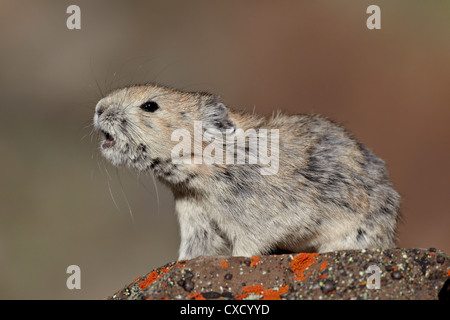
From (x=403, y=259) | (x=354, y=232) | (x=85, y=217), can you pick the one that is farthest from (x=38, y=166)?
(x=403, y=259)

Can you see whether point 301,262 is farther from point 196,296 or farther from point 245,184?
point 245,184

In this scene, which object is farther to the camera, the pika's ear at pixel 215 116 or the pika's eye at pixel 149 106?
the pika's ear at pixel 215 116

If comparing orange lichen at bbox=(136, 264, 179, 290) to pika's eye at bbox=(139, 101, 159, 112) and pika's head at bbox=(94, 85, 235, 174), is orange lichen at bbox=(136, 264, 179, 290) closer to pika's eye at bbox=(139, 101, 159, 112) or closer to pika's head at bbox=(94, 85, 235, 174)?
pika's head at bbox=(94, 85, 235, 174)

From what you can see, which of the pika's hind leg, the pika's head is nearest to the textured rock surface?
the pika's hind leg

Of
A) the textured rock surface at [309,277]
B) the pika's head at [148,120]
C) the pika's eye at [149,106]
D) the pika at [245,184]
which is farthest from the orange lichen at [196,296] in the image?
the pika's eye at [149,106]

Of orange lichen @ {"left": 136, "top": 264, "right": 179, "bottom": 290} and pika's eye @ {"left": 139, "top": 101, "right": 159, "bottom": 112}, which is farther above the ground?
pika's eye @ {"left": 139, "top": 101, "right": 159, "bottom": 112}

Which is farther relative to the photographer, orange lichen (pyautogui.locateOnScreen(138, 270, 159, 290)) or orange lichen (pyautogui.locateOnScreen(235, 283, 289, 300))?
orange lichen (pyautogui.locateOnScreen(138, 270, 159, 290))

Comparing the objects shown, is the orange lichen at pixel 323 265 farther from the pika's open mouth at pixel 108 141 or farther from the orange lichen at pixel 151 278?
the pika's open mouth at pixel 108 141
